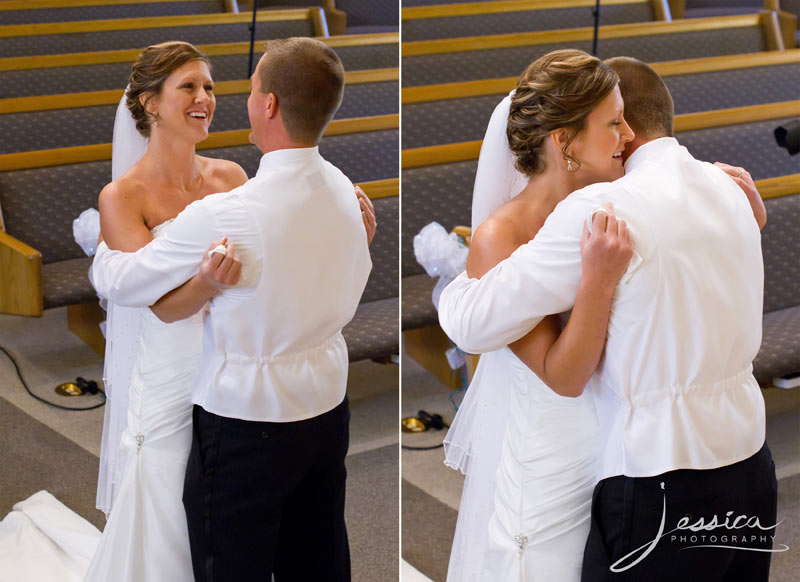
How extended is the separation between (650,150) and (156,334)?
32.5 inches

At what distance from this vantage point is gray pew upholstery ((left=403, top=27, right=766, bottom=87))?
14.6 feet

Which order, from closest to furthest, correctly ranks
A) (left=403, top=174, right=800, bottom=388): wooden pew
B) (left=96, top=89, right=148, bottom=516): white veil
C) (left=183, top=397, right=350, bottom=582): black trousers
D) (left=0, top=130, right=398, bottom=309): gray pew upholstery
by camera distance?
(left=183, top=397, right=350, bottom=582): black trousers → (left=96, top=89, right=148, bottom=516): white veil → (left=0, top=130, right=398, bottom=309): gray pew upholstery → (left=403, top=174, right=800, bottom=388): wooden pew

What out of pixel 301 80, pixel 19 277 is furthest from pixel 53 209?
pixel 301 80

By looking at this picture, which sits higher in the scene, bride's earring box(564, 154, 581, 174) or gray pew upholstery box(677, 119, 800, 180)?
bride's earring box(564, 154, 581, 174)

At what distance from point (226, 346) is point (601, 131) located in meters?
0.59

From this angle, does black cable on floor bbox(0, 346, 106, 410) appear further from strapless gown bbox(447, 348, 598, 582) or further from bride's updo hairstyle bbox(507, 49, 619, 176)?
bride's updo hairstyle bbox(507, 49, 619, 176)

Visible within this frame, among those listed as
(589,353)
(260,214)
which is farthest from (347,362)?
(589,353)

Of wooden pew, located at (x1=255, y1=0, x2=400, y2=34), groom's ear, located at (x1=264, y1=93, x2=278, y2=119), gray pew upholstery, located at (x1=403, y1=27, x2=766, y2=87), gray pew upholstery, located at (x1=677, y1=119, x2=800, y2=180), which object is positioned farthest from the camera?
gray pew upholstery, located at (x1=403, y1=27, x2=766, y2=87)

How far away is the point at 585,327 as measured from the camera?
1.13 meters

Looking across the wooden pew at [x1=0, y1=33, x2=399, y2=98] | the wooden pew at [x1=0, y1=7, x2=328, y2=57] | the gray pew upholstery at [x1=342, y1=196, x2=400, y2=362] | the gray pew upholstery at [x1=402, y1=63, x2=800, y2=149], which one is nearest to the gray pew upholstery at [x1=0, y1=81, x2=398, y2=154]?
the wooden pew at [x1=0, y1=33, x2=399, y2=98]

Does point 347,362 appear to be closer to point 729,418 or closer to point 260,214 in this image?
point 260,214

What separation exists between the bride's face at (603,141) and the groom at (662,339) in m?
0.03

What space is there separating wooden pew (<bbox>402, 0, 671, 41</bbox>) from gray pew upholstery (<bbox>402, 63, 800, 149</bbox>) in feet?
4.03

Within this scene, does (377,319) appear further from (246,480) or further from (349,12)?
(349,12)
